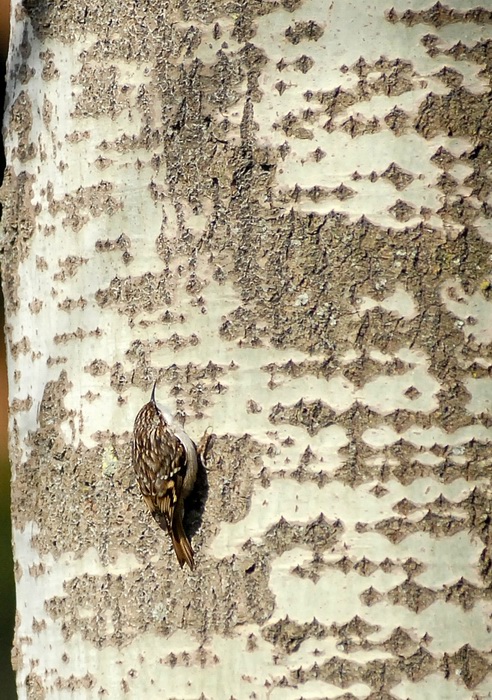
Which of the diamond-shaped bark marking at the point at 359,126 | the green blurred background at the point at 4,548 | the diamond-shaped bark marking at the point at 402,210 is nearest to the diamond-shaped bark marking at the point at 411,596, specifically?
the diamond-shaped bark marking at the point at 402,210

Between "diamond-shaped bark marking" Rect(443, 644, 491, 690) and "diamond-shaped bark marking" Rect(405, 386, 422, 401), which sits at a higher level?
"diamond-shaped bark marking" Rect(405, 386, 422, 401)

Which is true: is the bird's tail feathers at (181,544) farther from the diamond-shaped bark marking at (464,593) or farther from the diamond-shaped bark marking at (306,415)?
the diamond-shaped bark marking at (464,593)

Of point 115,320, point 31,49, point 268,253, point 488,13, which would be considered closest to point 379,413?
point 268,253

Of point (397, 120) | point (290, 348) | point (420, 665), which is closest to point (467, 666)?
point (420, 665)

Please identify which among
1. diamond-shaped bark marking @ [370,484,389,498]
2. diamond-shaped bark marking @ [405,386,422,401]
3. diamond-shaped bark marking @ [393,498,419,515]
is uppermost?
diamond-shaped bark marking @ [405,386,422,401]

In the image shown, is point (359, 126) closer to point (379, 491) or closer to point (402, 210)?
point (402, 210)

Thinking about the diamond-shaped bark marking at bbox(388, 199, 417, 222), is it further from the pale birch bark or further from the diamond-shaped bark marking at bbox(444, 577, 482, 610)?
the diamond-shaped bark marking at bbox(444, 577, 482, 610)

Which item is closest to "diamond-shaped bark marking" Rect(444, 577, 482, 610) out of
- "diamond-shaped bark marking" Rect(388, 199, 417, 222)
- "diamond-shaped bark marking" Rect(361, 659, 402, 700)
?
"diamond-shaped bark marking" Rect(361, 659, 402, 700)

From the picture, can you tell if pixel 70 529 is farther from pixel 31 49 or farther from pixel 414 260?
pixel 31 49
